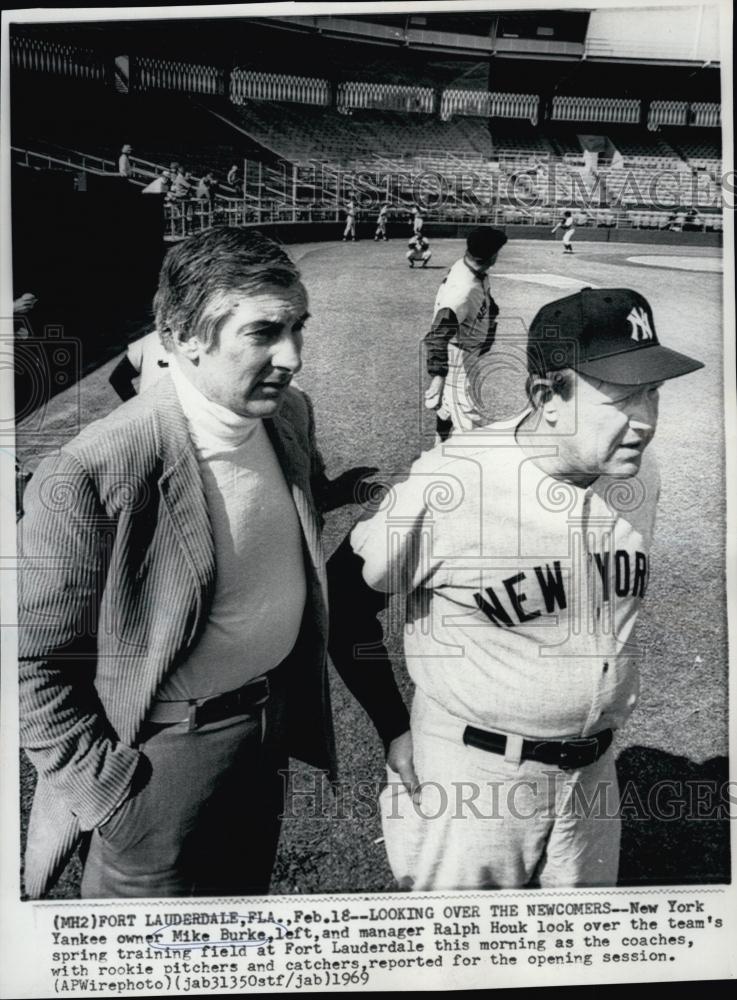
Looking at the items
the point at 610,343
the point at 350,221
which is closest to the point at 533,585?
the point at 610,343

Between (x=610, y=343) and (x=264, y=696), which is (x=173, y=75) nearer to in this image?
(x=610, y=343)

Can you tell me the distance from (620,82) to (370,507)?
1569 millimetres

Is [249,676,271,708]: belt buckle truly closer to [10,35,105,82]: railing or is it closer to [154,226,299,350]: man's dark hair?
[154,226,299,350]: man's dark hair

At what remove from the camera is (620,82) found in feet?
8.93

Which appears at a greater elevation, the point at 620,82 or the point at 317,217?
the point at 620,82

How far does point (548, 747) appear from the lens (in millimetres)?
2283

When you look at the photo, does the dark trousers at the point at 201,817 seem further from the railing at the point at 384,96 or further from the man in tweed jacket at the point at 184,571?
the railing at the point at 384,96

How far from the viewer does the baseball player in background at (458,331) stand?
2.49m

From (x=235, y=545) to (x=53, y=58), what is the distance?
153 cm

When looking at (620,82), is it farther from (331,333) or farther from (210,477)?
(210,477)

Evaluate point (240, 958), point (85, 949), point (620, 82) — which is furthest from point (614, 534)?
point (85, 949)

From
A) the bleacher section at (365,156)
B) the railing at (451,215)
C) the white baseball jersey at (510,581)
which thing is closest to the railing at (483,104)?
the bleacher section at (365,156)
